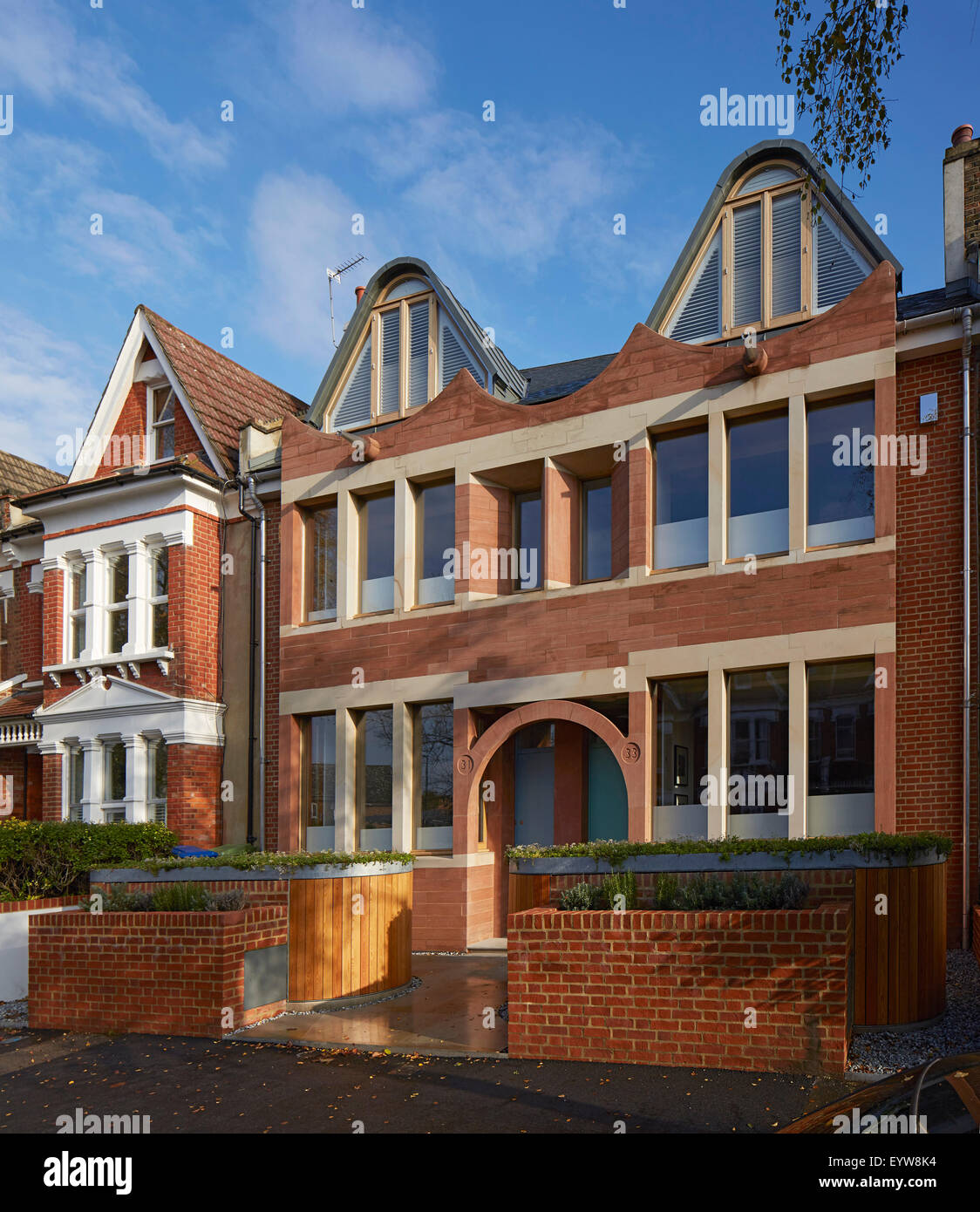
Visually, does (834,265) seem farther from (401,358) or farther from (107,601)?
(107,601)

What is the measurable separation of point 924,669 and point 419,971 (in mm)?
6731

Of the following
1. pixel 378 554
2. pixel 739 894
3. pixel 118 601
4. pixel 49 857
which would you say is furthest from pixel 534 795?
pixel 118 601

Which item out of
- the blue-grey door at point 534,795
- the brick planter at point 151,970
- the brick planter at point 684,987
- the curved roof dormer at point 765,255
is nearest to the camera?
the brick planter at point 684,987

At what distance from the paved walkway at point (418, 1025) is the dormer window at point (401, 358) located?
9.45m

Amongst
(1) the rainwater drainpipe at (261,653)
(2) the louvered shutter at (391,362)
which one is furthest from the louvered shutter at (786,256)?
(1) the rainwater drainpipe at (261,653)

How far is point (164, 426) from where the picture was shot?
20.3 meters

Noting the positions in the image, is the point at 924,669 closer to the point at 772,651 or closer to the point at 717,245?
the point at 772,651

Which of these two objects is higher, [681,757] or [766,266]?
[766,266]

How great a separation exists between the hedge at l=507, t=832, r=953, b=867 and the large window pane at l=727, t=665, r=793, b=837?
367 centimetres

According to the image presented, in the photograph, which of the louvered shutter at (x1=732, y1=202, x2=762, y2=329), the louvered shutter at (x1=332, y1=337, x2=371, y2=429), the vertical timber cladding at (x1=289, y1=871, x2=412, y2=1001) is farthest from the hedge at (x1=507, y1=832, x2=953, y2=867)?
the louvered shutter at (x1=332, y1=337, x2=371, y2=429)

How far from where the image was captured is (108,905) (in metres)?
10.9

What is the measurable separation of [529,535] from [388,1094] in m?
10.0

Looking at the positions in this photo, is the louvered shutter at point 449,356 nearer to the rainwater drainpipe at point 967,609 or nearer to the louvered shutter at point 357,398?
the louvered shutter at point 357,398

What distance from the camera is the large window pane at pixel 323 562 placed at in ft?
58.2
